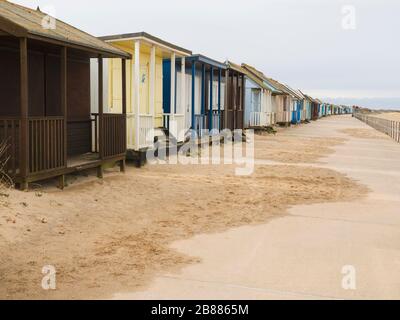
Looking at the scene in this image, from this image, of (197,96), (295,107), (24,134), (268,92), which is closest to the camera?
(24,134)

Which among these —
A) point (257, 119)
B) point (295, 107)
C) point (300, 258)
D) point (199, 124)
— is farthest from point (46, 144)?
point (295, 107)

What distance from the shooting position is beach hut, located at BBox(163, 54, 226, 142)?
A: 701 inches

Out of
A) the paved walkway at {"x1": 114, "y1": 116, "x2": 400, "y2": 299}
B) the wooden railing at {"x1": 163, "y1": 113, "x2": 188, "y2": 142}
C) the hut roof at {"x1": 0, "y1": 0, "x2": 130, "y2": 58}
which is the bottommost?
the paved walkway at {"x1": 114, "y1": 116, "x2": 400, "y2": 299}

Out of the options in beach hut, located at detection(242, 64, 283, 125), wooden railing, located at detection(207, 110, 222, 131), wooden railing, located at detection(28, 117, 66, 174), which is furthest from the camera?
beach hut, located at detection(242, 64, 283, 125)

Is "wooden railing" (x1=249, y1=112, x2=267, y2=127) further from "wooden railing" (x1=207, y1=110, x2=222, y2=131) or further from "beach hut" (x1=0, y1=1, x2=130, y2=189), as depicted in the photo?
"beach hut" (x1=0, y1=1, x2=130, y2=189)

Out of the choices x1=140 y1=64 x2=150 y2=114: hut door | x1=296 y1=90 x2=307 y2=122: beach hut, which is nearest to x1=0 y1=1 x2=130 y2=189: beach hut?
x1=140 y1=64 x2=150 y2=114: hut door

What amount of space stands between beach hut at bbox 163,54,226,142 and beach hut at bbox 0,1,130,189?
192 inches

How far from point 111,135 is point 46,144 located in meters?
2.83

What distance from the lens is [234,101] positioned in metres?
25.1

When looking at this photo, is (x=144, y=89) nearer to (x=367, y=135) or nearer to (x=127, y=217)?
(x=127, y=217)

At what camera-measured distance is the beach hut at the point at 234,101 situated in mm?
23766

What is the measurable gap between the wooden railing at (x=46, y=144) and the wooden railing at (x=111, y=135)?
1772 millimetres

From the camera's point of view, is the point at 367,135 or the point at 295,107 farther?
the point at 295,107
